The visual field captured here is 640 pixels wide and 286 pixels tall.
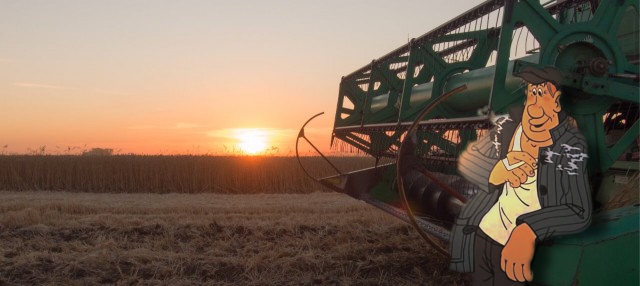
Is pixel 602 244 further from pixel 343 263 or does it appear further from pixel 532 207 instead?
pixel 343 263

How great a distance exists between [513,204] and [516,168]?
0.58ft

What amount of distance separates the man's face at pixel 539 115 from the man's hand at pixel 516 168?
10 cm

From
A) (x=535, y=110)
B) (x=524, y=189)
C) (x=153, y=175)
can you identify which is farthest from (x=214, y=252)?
(x=153, y=175)

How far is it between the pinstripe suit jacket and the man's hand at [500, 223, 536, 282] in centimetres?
4

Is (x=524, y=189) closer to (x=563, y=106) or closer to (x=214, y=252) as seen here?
(x=563, y=106)

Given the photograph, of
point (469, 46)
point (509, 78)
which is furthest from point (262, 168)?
point (509, 78)

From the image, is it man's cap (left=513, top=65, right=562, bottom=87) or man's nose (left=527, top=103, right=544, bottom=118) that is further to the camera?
man's cap (left=513, top=65, right=562, bottom=87)

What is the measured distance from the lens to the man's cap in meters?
2.63

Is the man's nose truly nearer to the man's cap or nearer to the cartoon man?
the cartoon man

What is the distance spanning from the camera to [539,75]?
108 inches

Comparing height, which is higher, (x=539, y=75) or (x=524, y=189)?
(x=539, y=75)

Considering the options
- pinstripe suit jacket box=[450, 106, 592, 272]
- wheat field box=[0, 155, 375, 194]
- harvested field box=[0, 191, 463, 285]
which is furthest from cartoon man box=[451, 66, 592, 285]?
wheat field box=[0, 155, 375, 194]

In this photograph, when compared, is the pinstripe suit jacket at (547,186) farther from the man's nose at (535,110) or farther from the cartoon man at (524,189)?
the man's nose at (535,110)

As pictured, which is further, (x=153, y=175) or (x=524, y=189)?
(x=153, y=175)
